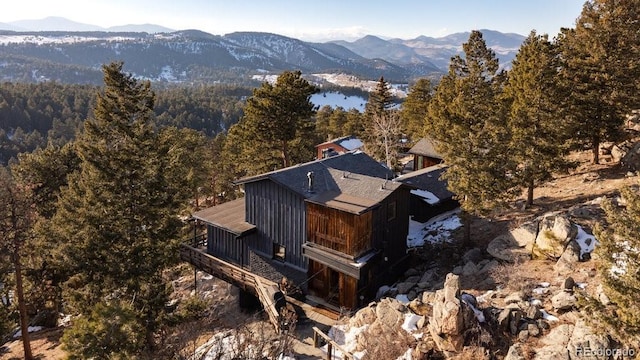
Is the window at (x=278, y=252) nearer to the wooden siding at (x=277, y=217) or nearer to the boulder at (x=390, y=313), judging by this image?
the wooden siding at (x=277, y=217)

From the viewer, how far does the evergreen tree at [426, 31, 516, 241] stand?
2142 centimetres

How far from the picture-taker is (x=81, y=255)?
18141mm

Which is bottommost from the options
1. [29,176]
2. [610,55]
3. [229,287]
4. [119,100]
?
[229,287]

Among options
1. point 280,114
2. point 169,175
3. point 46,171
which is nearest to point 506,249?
point 169,175

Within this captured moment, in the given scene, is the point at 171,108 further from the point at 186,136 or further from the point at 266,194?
the point at 266,194

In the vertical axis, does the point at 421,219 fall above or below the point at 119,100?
below

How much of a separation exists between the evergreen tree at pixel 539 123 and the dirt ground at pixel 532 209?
2470mm

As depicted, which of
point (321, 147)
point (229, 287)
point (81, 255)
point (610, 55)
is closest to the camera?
point (81, 255)

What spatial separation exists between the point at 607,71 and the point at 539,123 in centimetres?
772

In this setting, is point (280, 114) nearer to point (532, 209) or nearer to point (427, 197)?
point (427, 197)

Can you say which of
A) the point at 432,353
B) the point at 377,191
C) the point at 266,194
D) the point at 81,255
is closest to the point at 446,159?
the point at 377,191

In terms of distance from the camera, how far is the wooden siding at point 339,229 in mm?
20188

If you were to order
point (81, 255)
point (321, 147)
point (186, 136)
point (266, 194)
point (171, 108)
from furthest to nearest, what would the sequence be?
point (171, 108)
point (321, 147)
point (186, 136)
point (266, 194)
point (81, 255)

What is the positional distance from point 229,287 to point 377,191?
1429cm
